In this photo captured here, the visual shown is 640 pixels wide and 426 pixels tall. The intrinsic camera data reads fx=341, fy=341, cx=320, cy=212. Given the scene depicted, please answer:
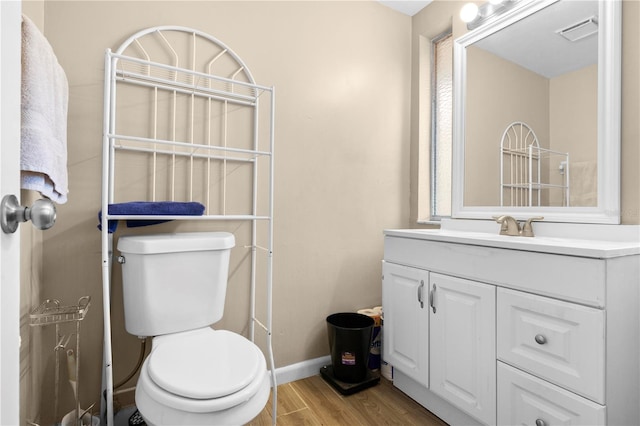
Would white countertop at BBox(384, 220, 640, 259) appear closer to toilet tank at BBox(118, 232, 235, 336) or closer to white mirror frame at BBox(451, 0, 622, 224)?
white mirror frame at BBox(451, 0, 622, 224)

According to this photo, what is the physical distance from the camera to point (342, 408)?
1616mm

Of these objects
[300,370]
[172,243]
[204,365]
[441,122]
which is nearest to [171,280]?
[172,243]

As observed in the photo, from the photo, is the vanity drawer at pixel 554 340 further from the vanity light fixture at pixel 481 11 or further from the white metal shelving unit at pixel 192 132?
the vanity light fixture at pixel 481 11

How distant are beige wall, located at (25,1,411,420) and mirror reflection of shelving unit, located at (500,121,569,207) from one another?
659 millimetres

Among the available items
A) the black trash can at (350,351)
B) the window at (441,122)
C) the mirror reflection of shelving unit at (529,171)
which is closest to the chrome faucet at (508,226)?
the mirror reflection of shelving unit at (529,171)

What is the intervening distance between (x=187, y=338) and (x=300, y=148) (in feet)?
3.61

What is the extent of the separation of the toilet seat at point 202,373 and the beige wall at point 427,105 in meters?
1.47

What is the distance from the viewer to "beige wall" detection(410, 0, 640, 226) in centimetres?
132

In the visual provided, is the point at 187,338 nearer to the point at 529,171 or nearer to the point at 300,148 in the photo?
the point at 300,148

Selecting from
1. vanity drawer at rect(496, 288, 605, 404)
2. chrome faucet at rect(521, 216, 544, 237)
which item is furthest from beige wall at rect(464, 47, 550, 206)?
vanity drawer at rect(496, 288, 605, 404)

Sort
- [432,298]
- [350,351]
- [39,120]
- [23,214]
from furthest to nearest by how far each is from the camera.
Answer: [350,351] < [432,298] < [39,120] < [23,214]

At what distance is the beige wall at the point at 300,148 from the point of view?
1.39m

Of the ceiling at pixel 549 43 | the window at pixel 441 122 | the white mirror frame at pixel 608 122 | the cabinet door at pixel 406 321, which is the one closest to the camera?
the white mirror frame at pixel 608 122

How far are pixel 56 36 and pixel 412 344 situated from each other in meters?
1.99
